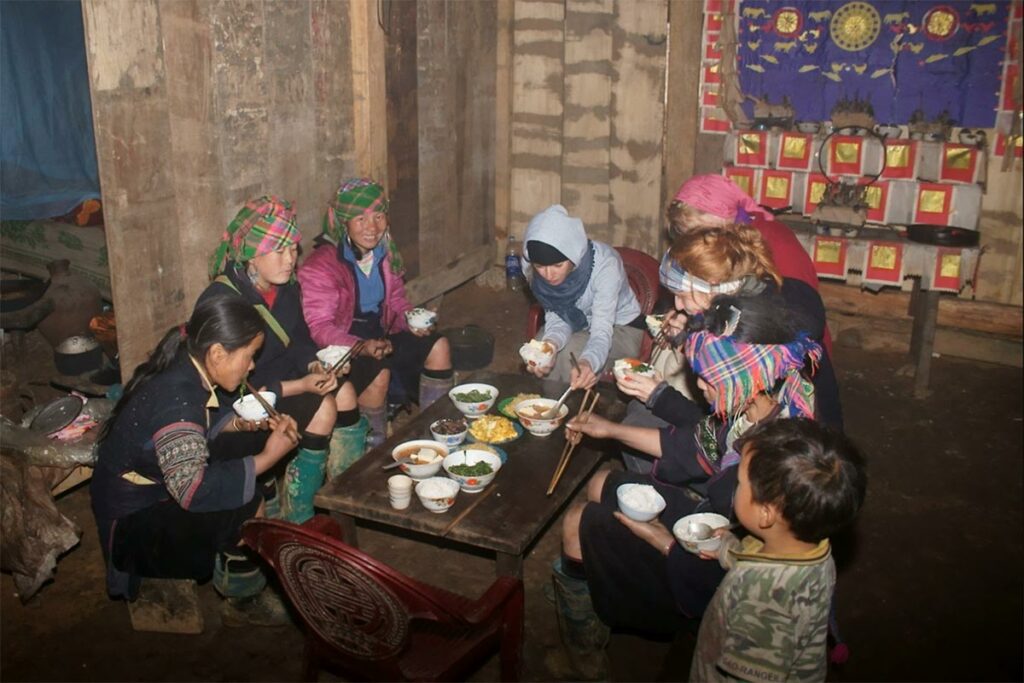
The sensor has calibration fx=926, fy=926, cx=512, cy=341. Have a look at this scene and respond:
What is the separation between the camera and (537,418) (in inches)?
169

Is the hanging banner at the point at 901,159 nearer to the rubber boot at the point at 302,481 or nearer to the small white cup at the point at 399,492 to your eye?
the rubber boot at the point at 302,481

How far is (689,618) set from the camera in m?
3.55

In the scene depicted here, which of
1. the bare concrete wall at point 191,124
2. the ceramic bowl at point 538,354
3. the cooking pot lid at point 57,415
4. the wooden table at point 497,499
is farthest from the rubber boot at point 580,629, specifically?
the bare concrete wall at point 191,124

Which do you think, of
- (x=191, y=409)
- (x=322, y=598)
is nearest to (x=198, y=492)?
(x=191, y=409)

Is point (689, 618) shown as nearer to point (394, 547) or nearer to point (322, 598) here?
point (322, 598)

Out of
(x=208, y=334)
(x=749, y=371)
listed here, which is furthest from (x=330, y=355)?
(x=749, y=371)

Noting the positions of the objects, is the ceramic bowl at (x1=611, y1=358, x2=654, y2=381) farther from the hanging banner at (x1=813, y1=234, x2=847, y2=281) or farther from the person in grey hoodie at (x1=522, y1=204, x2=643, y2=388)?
the hanging banner at (x1=813, y1=234, x2=847, y2=281)

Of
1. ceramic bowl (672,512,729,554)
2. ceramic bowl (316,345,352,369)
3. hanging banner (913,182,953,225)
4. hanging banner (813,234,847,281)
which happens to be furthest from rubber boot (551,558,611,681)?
hanging banner (913,182,953,225)

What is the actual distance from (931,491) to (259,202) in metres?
4.35

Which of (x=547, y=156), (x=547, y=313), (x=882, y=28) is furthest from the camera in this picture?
(x=547, y=156)

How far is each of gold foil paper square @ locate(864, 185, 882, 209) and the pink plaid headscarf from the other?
300cm

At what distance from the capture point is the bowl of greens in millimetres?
4516

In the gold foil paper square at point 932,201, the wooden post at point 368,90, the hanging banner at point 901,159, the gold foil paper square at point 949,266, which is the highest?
the wooden post at point 368,90

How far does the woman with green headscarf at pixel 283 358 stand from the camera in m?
4.80
